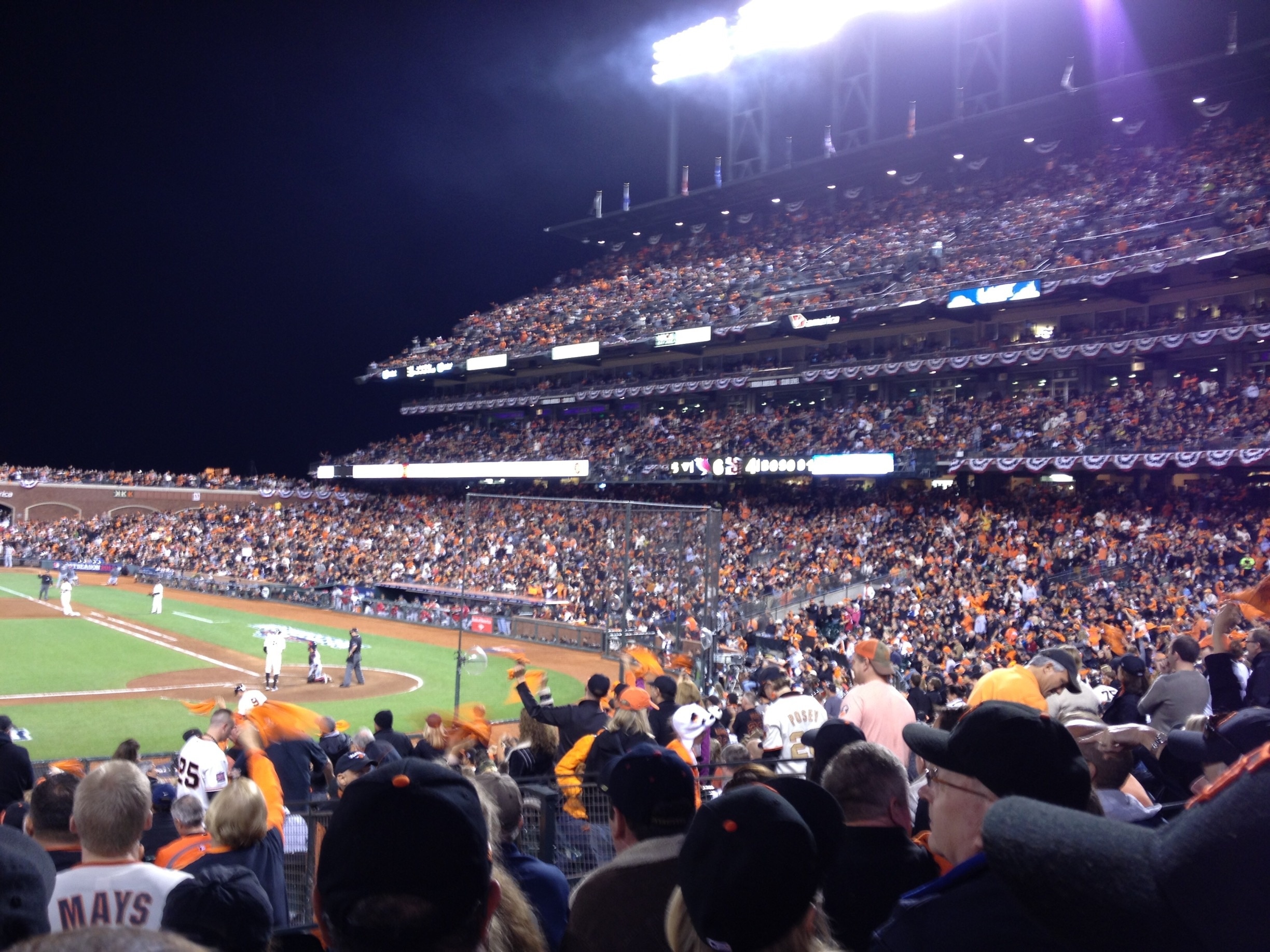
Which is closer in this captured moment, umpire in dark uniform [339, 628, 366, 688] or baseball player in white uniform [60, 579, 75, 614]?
umpire in dark uniform [339, 628, 366, 688]

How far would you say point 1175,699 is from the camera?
698 centimetres

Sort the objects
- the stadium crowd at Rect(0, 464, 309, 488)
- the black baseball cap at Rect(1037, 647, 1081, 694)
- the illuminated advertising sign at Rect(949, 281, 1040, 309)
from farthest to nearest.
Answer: the stadium crowd at Rect(0, 464, 309, 488) → the illuminated advertising sign at Rect(949, 281, 1040, 309) → the black baseball cap at Rect(1037, 647, 1081, 694)

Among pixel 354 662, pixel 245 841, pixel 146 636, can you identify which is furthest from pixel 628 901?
pixel 146 636

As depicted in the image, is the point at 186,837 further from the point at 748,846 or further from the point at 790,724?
the point at 790,724

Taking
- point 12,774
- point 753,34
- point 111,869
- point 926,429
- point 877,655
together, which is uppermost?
point 753,34

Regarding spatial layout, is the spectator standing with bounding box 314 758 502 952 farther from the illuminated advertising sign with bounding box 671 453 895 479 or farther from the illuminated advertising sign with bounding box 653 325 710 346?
the illuminated advertising sign with bounding box 653 325 710 346

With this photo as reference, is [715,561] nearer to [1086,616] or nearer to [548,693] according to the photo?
[548,693]

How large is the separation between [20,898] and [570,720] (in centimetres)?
625

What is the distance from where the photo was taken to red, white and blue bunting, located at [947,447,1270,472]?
27016 millimetres

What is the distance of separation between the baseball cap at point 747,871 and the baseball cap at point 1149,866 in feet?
3.37

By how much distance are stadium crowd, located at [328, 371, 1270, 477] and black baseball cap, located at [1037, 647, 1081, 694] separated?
25019 millimetres

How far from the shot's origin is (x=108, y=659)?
2598 centimetres

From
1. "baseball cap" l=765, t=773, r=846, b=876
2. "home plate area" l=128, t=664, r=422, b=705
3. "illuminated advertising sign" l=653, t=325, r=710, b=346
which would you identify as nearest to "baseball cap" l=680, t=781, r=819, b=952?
"baseball cap" l=765, t=773, r=846, b=876

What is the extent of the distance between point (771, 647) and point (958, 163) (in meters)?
34.0
